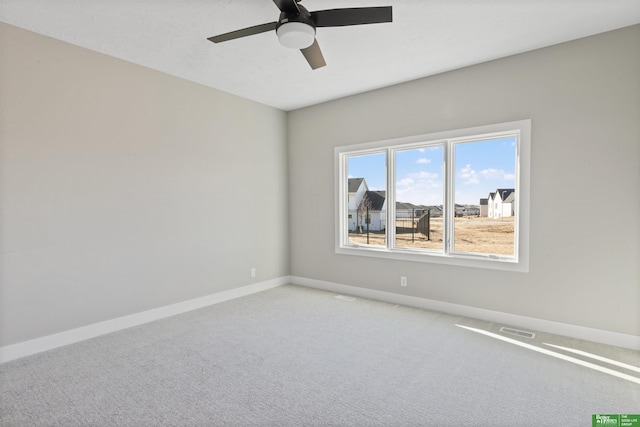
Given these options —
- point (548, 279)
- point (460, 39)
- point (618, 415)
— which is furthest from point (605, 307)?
point (460, 39)

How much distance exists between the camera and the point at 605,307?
294 centimetres

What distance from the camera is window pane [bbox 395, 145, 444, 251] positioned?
4031 mm

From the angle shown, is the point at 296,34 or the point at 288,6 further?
the point at 296,34

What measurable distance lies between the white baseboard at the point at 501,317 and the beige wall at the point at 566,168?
2.3 inches

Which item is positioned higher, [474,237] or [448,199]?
[448,199]

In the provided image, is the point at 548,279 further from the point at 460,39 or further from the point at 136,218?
the point at 136,218

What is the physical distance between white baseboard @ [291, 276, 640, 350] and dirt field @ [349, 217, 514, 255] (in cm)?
67

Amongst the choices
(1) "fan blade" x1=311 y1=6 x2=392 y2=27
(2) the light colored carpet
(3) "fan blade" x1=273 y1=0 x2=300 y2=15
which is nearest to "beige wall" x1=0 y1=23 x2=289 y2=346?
(2) the light colored carpet

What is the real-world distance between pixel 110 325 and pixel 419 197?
3.81 metres

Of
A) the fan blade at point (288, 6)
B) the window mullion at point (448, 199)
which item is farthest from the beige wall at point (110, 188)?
the window mullion at point (448, 199)

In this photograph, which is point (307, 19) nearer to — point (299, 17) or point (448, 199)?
point (299, 17)

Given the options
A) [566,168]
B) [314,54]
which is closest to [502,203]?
[566,168]

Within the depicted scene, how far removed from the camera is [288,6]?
2.05m

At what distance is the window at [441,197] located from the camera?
11.3 ft
